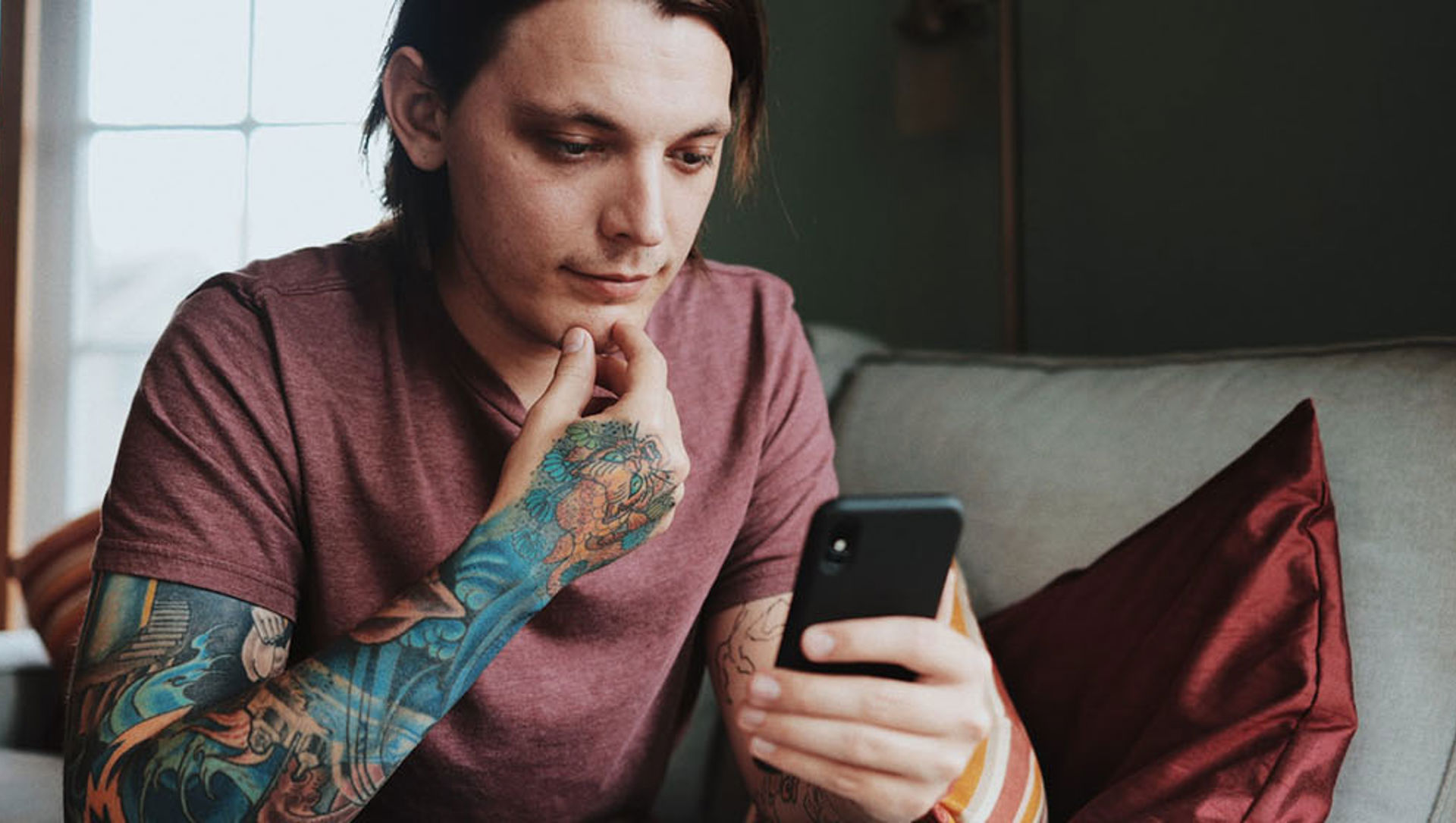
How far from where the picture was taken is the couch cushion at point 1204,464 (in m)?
0.94

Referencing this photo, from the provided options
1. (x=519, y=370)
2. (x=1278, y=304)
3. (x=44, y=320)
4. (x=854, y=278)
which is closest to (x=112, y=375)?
(x=44, y=320)

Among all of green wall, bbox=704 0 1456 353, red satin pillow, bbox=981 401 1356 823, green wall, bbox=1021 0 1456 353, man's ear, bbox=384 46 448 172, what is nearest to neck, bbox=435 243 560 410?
man's ear, bbox=384 46 448 172

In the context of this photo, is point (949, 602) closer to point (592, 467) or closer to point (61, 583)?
point (592, 467)

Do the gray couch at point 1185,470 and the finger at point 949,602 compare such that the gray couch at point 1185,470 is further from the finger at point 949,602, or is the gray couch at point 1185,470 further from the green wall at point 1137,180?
the green wall at point 1137,180

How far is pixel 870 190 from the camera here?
2.15m

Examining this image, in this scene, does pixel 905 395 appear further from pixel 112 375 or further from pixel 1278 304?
pixel 112 375

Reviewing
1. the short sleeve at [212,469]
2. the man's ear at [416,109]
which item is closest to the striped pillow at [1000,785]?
the short sleeve at [212,469]

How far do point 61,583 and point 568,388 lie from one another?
1.08 m

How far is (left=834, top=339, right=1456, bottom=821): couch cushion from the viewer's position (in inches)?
36.9

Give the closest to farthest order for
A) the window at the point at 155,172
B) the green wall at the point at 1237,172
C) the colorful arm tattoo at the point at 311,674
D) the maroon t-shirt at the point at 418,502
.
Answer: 1. the colorful arm tattoo at the point at 311,674
2. the maroon t-shirt at the point at 418,502
3. the green wall at the point at 1237,172
4. the window at the point at 155,172

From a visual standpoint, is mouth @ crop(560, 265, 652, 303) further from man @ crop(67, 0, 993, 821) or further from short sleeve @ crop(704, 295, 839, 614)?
short sleeve @ crop(704, 295, 839, 614)

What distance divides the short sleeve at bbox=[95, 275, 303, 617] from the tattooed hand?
22cm

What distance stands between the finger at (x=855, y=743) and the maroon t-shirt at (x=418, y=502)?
0.36 m

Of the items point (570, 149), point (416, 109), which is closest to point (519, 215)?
point (570, 149)
